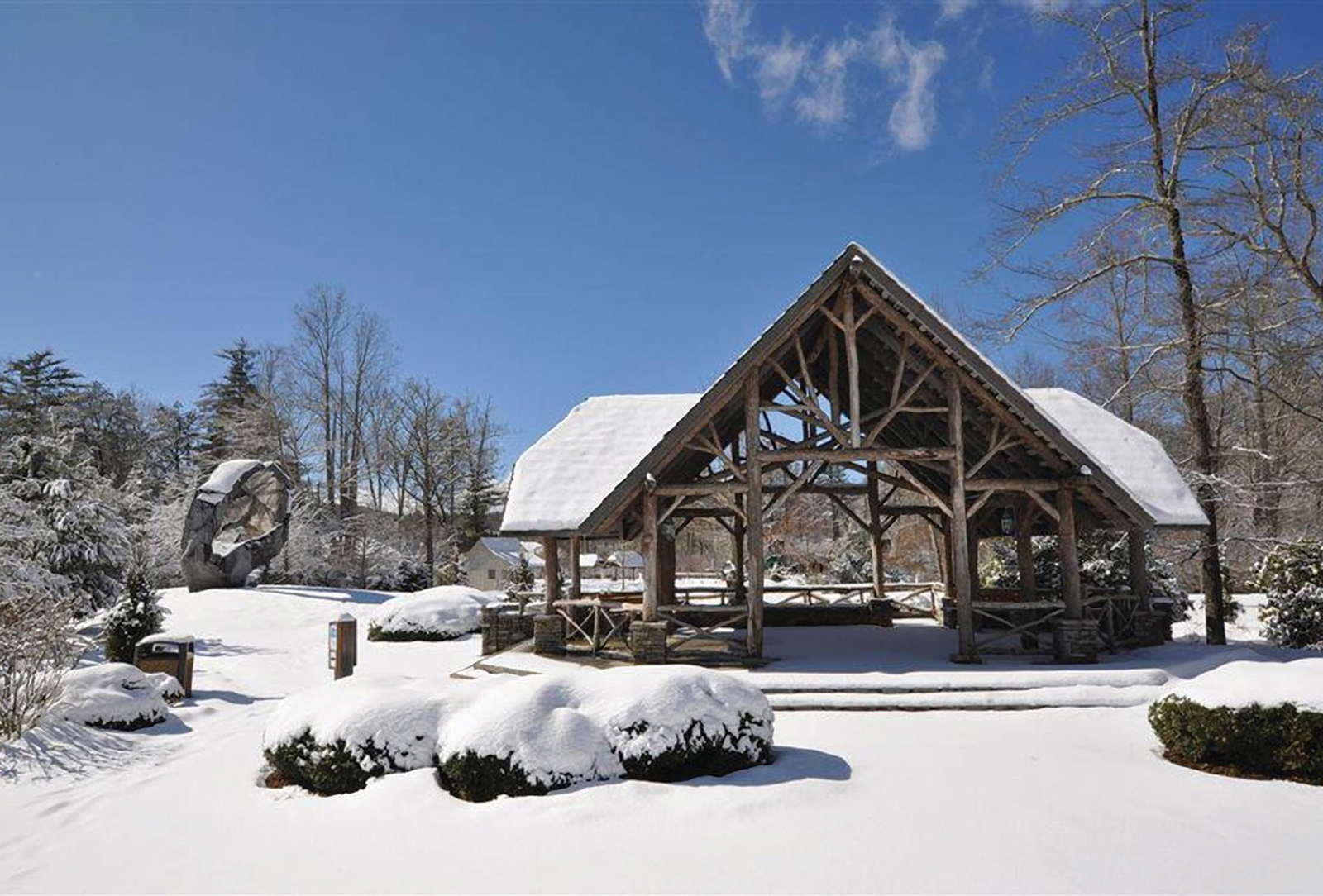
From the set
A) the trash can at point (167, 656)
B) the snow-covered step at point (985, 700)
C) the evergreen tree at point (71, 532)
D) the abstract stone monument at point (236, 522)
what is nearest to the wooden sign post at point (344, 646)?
the trash can at point (167, 656)

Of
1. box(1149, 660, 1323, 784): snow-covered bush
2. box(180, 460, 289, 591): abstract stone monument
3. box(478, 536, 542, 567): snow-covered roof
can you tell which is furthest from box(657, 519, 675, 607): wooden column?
box(478, 536, 542, 567): snow-covered roof

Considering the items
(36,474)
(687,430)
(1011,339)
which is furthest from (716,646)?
(36,474)

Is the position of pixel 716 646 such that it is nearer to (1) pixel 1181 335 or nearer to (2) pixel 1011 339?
(2) pixel 1011 339

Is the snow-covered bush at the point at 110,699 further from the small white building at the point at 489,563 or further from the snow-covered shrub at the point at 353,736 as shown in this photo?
the small white building at the point at 489,563

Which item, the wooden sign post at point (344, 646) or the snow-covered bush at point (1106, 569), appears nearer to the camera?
the wooden sign post at point (344, 646)

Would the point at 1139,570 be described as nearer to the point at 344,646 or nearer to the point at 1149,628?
the point at 1149,628

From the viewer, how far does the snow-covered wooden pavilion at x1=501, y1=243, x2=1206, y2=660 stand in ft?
40.2

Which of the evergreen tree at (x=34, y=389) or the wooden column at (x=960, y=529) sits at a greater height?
the evergreen tree at (x=34, y=389)

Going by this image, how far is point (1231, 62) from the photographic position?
Answer: 1377cm

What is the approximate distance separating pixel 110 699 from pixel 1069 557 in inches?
603

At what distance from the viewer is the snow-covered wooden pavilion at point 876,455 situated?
1224cm

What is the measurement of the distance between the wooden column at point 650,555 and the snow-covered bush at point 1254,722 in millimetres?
7547

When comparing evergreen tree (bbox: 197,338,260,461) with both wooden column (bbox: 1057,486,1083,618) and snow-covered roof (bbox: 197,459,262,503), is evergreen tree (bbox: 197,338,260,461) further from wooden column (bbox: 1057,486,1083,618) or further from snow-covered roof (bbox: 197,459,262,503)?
wooden column (bbox: 1057,486,1083,618)

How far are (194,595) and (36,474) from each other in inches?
273
